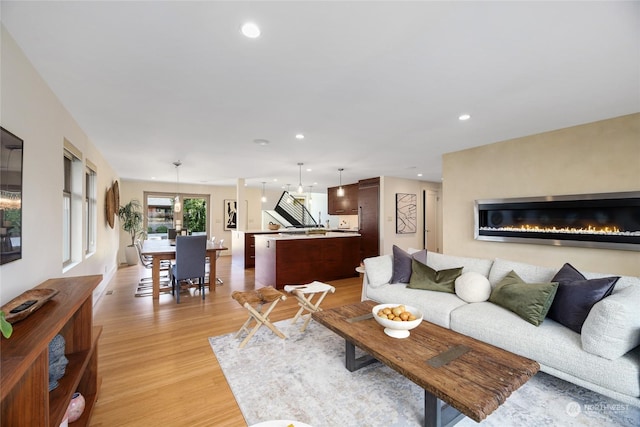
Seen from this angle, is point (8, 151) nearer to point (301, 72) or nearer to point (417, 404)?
point (301, 72)

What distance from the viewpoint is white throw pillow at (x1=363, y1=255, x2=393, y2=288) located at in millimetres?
3455

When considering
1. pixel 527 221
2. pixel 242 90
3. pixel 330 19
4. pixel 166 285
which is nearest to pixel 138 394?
pixel 242 90

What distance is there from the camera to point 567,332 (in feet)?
6.73

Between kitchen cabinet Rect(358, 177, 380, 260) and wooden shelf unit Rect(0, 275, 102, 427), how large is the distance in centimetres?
598

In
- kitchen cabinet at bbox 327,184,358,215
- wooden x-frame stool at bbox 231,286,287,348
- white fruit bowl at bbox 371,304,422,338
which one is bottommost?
wooden x-frame stool at bbox 231,286,287,348

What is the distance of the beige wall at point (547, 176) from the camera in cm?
301

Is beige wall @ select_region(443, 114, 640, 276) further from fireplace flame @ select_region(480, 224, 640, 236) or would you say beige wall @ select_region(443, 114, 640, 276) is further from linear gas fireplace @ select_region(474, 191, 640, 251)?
fireplace flame @ select_region(480, 224, 640, 236)

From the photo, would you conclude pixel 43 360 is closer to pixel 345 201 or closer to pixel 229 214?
pixel 345 201

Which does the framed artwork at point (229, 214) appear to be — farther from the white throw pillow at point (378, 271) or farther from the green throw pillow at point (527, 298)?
the green throw pillow at point (527, 298)

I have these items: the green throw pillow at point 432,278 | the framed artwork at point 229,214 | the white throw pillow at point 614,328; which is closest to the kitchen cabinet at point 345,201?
the framed artwork at point 229,214

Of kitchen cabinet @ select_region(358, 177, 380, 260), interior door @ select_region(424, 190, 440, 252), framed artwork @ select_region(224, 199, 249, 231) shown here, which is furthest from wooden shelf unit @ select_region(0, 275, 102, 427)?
interior door @ select_region(424, 190, 440, 252)

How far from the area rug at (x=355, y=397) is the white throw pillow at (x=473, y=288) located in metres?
0.76

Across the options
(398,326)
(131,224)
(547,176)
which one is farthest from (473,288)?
(131,224)

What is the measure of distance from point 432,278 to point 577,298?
4.29 feet
